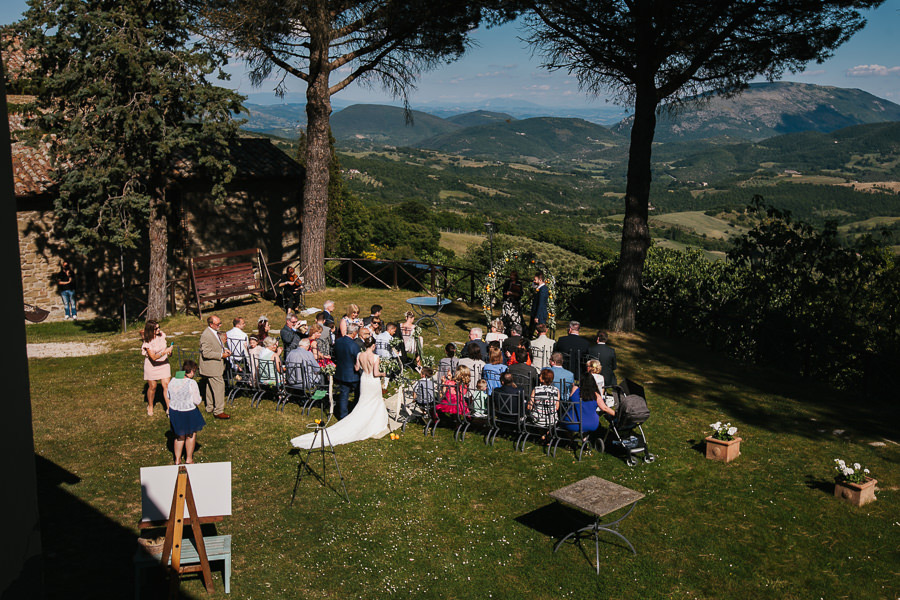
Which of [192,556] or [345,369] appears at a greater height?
[345,369]

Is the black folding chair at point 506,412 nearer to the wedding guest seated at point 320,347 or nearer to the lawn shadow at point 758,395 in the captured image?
the wedding guest seated at point 320,347

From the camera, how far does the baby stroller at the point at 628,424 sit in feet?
28.6

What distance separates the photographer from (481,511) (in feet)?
25.2

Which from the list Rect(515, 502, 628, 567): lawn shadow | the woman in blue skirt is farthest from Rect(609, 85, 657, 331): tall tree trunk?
the woman in blue skirt

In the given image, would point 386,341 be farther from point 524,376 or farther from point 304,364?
point 524,376

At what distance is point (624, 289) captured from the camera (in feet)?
53.4

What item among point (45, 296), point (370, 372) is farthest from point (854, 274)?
point (45, 296)

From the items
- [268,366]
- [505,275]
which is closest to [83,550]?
[268,366]

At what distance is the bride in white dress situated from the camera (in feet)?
31.1

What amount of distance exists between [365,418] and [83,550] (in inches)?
156

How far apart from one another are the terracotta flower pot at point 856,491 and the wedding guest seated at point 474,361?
491 centimetres

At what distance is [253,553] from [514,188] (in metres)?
154

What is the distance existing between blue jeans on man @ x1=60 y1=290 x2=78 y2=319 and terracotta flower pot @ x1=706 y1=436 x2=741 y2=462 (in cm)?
1664

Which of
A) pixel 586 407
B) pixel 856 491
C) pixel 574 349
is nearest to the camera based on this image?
pixel 856 491
